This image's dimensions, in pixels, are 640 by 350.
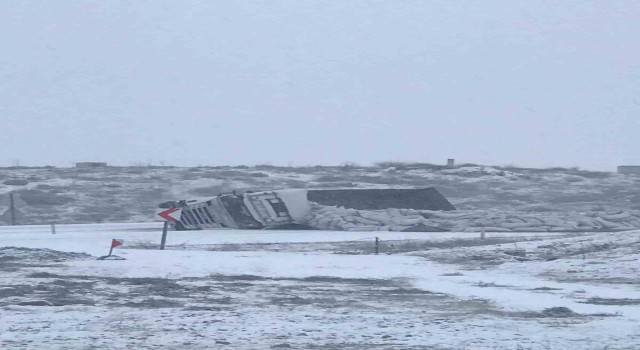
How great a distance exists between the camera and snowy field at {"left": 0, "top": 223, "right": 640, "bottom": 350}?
9977mm

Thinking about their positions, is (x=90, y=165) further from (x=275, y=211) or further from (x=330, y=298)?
(x=330, y=298)

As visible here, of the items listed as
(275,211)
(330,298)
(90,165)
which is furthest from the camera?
(90,165)

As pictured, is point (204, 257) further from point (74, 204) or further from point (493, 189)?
point (493, 189)

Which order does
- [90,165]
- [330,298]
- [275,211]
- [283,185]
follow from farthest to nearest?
[90,165]
[283,185]
[275,211]
[330,298]

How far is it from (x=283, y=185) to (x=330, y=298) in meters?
48.5

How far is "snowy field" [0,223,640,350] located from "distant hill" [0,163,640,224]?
101 ft

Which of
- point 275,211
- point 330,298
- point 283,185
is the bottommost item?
point 330,298

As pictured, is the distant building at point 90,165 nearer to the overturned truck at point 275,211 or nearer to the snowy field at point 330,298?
the overturned truck at point 275,211

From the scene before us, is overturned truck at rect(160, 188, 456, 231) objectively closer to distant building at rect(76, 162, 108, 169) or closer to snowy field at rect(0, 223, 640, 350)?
snowy field at rect(0, 223, 640, 350)

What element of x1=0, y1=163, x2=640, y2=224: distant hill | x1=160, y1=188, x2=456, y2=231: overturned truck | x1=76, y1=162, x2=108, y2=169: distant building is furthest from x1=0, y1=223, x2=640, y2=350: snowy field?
x1=76, y1=162, x2=108, y2=169: distant building

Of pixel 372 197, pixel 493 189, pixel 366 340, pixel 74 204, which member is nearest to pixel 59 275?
pixel 366 340

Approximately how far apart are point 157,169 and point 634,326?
59308mm

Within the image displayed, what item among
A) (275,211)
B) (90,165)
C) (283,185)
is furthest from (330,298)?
(90,165)

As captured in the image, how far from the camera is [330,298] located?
13.5m
